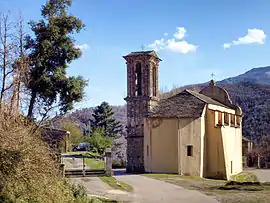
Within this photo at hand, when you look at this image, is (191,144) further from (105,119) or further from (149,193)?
(105,119)

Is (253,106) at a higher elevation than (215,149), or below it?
higher

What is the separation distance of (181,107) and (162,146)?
3.64m

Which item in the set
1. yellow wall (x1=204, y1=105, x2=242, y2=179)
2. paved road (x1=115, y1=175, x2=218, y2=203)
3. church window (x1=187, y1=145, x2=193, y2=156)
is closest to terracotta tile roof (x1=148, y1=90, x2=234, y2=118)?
yellow wall (x1=204, y1=105, x2=242, y2=179)

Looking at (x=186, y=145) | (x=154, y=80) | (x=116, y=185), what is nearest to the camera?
(x=116, y=185)

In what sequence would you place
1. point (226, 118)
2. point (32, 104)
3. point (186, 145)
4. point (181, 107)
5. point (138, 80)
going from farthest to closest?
point (226, 118), point (138, 80), point (181, 107), point (186, 145), point (32, 104)

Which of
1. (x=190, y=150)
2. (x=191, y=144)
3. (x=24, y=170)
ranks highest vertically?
(x=191, y=144)

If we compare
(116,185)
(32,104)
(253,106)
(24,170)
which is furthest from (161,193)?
(253,106)

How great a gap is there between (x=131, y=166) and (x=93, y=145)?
18919 millimetres

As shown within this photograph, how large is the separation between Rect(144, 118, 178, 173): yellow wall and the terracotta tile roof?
0.60 m

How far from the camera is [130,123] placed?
33000 millimetres

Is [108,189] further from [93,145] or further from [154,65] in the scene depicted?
[93,145]

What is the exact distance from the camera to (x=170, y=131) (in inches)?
1202

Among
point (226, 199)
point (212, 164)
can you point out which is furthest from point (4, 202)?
point (212, 164)

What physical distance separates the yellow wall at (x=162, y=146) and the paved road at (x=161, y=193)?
5.29m
